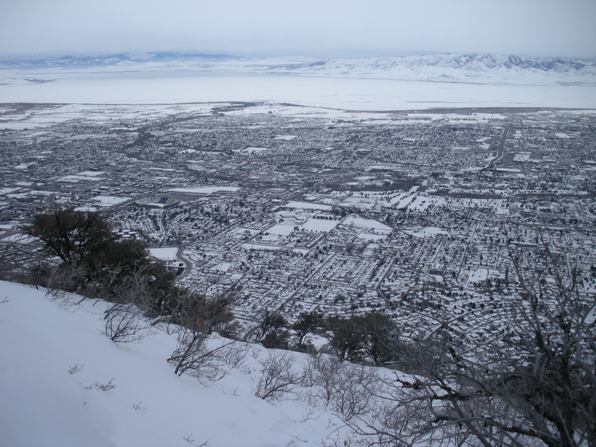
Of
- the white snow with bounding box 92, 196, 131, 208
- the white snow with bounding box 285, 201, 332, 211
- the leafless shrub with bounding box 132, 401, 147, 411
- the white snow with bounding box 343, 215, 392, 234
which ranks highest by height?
the leafless shrub with bounding box 132, 401, 147, 411

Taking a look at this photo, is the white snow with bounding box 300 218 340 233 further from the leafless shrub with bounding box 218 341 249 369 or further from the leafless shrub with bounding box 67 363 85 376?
the leafless shrub with bounding box 67 363 85 376

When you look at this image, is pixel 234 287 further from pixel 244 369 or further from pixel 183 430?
pixel 183 430

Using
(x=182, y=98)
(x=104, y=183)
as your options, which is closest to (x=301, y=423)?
(x=104, y=183)

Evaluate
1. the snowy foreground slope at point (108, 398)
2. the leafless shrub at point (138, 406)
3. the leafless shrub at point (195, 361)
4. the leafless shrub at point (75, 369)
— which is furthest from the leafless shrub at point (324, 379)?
the leafless shrub at point (75, 369)

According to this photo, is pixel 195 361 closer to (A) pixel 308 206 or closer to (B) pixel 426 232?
(B) pixel 426 232

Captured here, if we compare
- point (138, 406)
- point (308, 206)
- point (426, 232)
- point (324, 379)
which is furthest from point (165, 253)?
point (138, 406)

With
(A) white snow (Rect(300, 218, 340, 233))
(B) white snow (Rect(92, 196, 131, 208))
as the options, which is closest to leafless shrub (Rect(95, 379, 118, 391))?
(A) white snow (Rect(300, 218, 340, 233))

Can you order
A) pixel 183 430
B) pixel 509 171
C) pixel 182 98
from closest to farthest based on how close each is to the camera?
pixel 183 430 → pixel 509 171 → pixel 182 98

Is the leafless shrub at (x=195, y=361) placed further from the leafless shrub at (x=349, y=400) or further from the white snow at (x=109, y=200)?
the white snow at (x=109, y=200)
